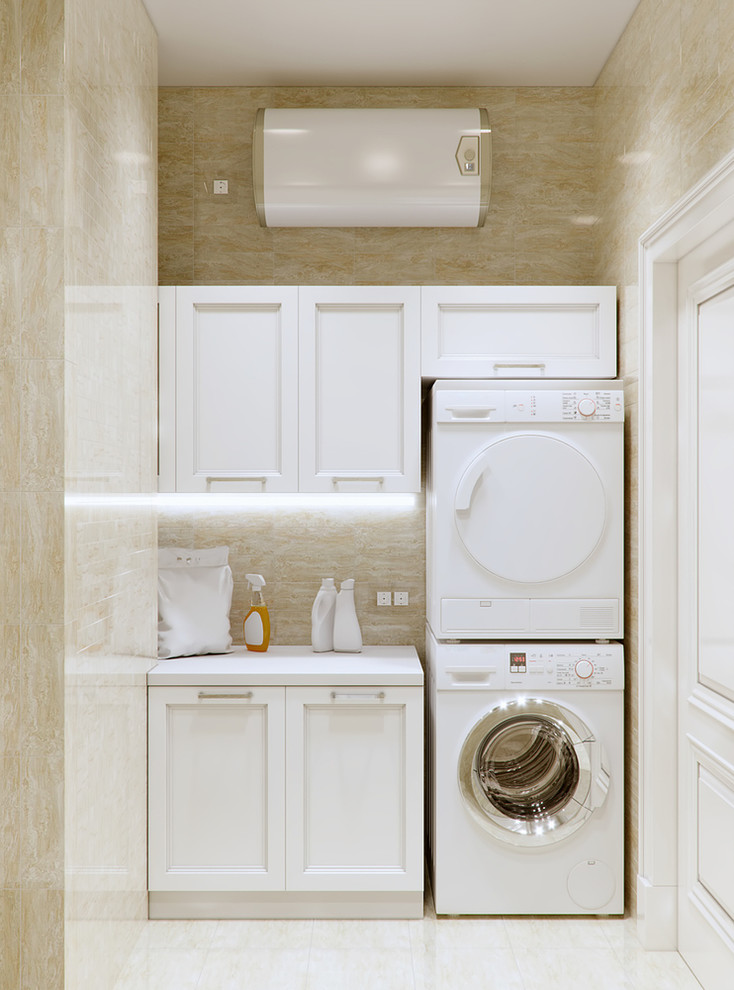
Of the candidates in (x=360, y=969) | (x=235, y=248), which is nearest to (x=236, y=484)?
(x=235, y=248)

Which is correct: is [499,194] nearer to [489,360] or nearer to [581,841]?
[489,360]

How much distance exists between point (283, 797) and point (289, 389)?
4.60 feet

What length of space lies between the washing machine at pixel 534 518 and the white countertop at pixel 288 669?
23 centimetres

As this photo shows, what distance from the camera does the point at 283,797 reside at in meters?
2.76

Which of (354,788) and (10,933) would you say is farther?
(354,788)

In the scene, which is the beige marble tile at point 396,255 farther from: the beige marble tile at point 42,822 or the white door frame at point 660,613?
the beige marble tile at point 42,822

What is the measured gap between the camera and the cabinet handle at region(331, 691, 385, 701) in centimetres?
275

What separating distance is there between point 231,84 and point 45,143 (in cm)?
156

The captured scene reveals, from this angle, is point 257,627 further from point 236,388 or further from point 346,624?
point 236,388

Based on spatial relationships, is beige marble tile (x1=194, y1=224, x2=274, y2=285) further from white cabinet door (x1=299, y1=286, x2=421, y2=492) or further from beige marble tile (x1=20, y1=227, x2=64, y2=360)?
beige marble tile (x1=20, y1=227, x2=64, y2=360)

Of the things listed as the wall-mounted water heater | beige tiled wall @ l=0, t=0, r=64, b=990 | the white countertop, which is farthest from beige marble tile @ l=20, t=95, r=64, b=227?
the white countertop

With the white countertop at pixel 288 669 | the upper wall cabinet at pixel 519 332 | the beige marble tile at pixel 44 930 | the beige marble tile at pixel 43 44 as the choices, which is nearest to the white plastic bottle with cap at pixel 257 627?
the white countertop at pixel 288 669

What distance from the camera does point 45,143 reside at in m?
1.93

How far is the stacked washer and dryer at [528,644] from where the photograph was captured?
275cm
